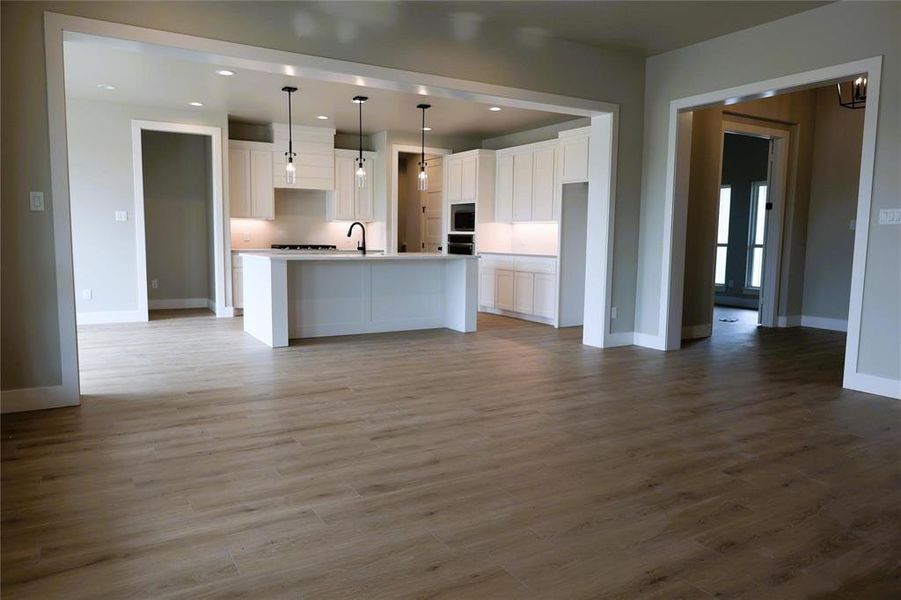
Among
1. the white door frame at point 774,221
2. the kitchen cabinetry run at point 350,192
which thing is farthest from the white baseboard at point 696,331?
the kitchen cabinetry run at point 350,192

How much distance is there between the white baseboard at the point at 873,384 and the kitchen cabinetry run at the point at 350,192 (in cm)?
670

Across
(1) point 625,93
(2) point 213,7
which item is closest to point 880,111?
(1) point 625,93

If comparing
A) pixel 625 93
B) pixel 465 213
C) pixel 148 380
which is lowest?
pixel 148 380

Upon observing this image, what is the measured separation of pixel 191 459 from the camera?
2.90 m

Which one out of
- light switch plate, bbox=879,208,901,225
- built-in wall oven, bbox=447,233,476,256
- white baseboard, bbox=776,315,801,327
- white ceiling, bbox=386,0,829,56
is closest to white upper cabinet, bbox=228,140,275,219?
built-in wall oven, bbox=447,233,476,256

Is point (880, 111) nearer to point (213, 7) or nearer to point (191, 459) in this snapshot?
point (213, 7)

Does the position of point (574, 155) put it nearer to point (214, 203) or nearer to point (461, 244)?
point (461, 244)

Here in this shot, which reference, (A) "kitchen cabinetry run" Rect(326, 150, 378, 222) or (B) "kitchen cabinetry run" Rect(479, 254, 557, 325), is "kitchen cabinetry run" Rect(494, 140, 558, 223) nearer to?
(B) "kitchen cabinetry run" Rect(479, 254, 557, 325)

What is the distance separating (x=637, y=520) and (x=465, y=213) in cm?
688

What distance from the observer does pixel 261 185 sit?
27.7 ft

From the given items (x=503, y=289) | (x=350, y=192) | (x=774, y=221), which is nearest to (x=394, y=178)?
(x=350, y=192)

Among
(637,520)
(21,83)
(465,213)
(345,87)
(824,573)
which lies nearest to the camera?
(824,573)

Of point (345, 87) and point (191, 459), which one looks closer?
point (191, 459)

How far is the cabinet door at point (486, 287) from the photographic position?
8.50 m
